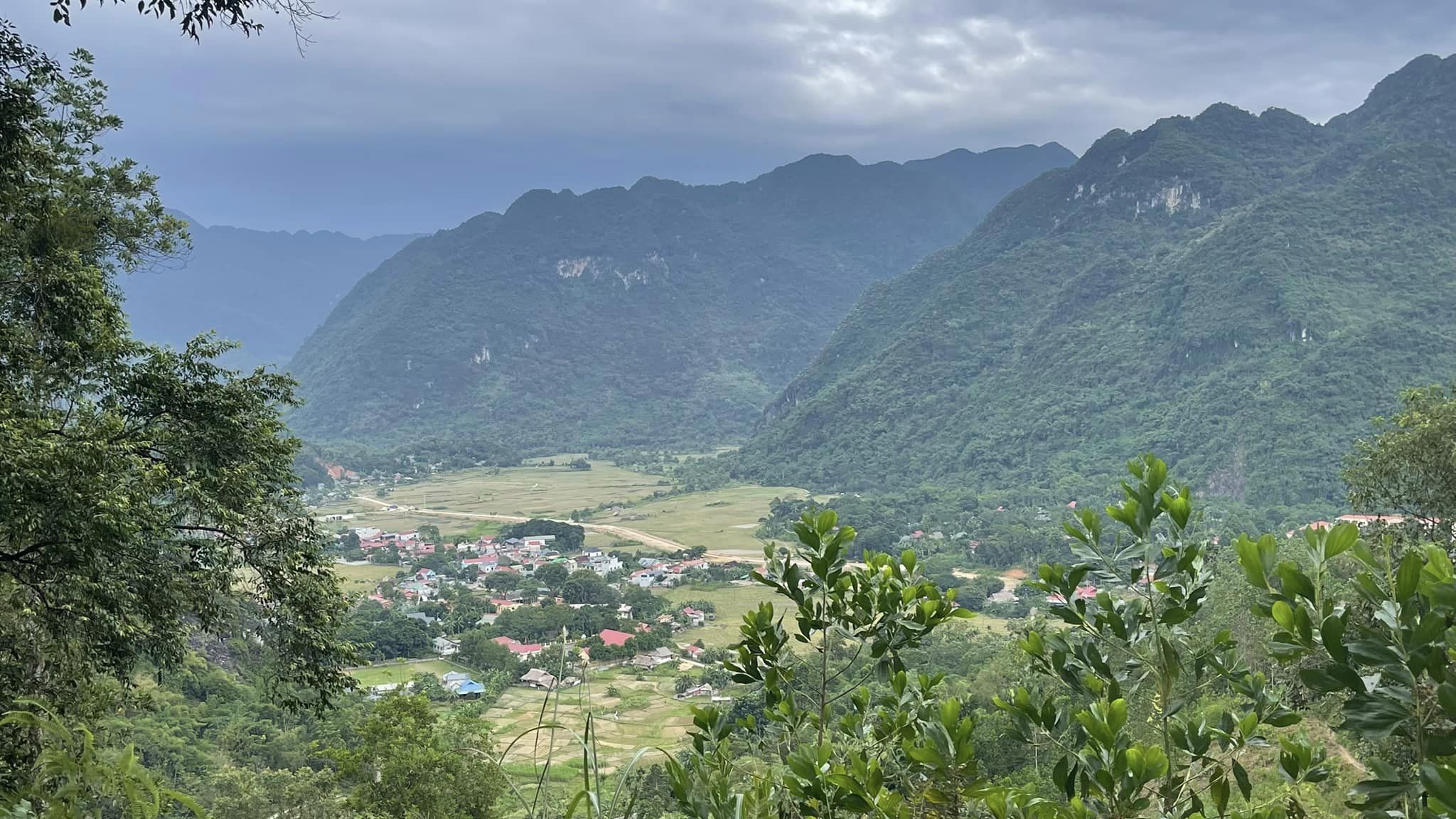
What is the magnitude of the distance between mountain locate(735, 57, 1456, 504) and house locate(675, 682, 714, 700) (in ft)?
101

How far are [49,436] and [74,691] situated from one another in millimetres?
1442

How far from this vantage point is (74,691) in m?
4.61

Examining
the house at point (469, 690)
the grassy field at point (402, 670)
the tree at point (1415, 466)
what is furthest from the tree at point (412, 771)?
the grassy field at point (402, 670)

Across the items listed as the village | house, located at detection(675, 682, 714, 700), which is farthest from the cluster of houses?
house, located at detection(675, 682, 714, 700)

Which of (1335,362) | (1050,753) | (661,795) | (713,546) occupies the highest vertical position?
(1335,362)

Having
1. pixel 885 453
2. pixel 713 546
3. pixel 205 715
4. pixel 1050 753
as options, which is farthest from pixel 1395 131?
pixel 205 715

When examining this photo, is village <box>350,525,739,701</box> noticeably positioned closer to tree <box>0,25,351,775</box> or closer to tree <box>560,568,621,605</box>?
tree <box>560,568,621,605</box>

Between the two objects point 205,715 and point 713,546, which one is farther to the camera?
point 713,546

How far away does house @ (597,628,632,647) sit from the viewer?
30603mm

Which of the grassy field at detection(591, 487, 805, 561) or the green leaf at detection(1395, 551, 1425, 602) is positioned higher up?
the green leaf at detection(1395, 551, 1425, 602)

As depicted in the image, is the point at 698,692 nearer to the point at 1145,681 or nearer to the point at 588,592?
the point at 588,592

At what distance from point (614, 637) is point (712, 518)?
2394 centimetres

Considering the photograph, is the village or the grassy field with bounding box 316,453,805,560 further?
the grassy field with bounding box 316,453,805,560

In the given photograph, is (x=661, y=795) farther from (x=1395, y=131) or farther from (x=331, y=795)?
(x=1395, y=131)
